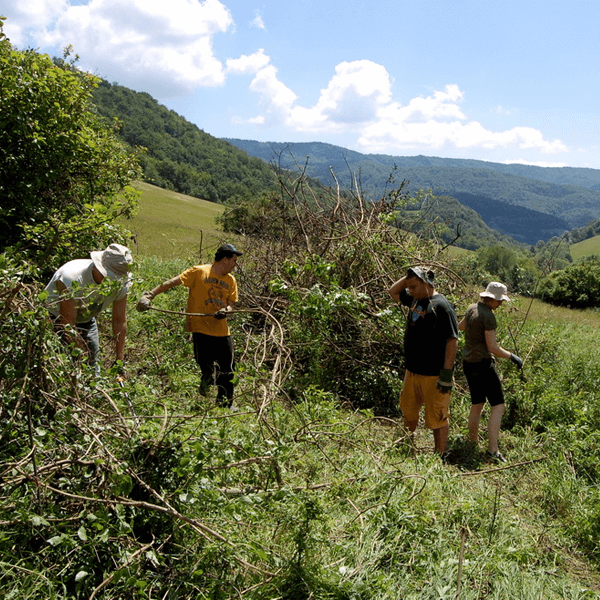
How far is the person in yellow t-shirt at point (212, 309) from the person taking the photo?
4.39m

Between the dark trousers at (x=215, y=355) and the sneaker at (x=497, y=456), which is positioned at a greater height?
the dark trousers at (x=215, y=355)

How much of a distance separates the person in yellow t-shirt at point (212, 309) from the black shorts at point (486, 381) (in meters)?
2.42

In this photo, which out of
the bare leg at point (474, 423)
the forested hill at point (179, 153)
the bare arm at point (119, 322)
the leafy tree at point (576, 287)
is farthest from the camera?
the forested hill at point (179, 153)

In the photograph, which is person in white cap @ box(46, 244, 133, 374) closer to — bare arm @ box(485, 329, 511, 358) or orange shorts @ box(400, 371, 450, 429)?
orange shorts @ box(400, 371, 450, 429)

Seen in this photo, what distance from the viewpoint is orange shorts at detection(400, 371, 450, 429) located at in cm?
403

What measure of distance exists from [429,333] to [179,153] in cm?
10125

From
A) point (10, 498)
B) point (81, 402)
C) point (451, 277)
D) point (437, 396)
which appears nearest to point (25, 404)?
point (81, 402)

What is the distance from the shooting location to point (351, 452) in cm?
373

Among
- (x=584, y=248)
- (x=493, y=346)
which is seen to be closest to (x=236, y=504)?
(x=493, y=346)

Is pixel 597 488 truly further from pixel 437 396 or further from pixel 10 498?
pixel 10 498

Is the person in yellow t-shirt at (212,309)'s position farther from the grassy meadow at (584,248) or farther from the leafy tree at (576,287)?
the grassy meadow at (584,248)

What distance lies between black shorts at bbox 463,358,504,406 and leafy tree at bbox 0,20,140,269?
4216mm

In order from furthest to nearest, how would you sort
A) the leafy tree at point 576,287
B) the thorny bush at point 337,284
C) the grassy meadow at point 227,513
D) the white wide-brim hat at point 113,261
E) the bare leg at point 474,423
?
the leafy tree at point 576,287 < the thorny bush at point 337,284 < the bare leg at point 474,423 < the white wide-brim hat at point 113,261 < the grassy meadow at point 227,513

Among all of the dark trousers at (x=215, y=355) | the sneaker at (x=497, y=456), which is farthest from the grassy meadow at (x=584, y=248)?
the dark trousers at (x=215, y=355)
